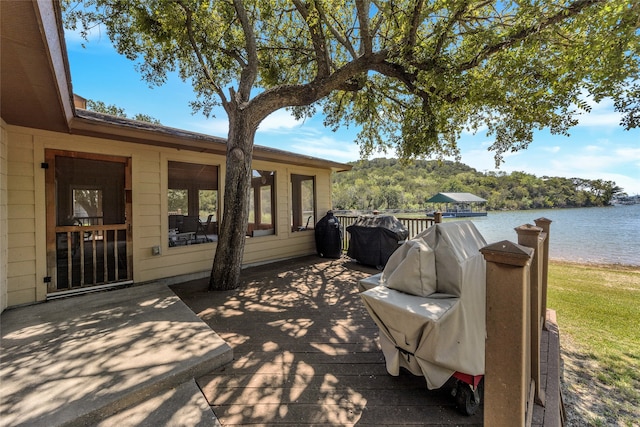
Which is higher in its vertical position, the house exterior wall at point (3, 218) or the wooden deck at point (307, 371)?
the house exterior wall at point (3, 218)

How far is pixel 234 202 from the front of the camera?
4059mm

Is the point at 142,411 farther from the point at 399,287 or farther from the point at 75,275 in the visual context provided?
the point at 75,275

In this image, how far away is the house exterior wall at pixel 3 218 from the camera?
9.77ft

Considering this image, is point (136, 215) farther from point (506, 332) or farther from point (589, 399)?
point (589, 399)

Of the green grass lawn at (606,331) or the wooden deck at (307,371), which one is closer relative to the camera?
the wooden deck at (307,371)

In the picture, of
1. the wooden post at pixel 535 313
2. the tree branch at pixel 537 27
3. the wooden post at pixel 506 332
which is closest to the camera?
the wooden post at pixel 506 332

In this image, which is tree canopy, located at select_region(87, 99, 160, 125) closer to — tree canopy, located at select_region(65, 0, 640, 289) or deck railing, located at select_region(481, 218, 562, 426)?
tree canopy, located at select_region(65, 0, 640, 289)

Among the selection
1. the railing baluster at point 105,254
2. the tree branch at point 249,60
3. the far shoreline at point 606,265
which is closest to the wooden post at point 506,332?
the tree branch at point 249,60

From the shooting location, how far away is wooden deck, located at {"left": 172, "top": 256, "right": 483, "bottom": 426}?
1.65m

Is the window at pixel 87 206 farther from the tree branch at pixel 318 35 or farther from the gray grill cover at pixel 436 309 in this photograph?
the gray grill cover at pixel 436 309

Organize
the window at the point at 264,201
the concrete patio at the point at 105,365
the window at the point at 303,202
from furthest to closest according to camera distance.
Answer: the window at the point at 303,202 < the window at the point at 264,201 < the concrete patio at the point at 105,365

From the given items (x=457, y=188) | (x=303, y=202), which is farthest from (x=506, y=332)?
(x=457, y=188)

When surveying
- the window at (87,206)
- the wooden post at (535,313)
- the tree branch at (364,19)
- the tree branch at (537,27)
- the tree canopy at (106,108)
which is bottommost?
the wooden post at (535,313)

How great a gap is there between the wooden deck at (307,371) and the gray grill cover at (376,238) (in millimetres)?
1783
